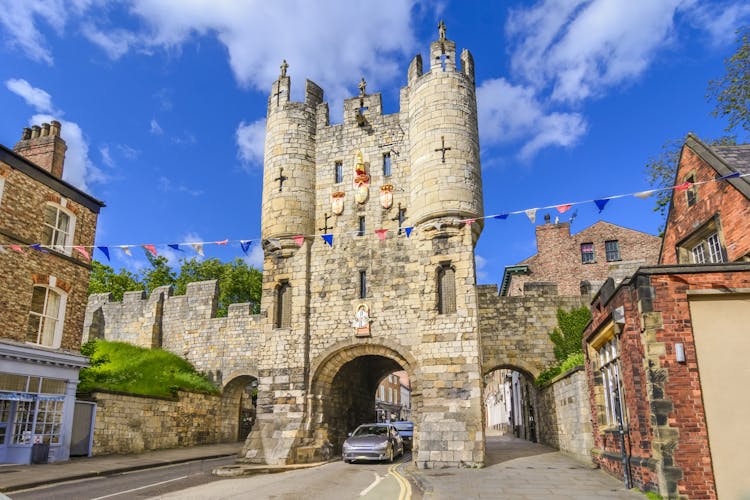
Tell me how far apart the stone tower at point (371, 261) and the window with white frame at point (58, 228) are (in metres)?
6.09

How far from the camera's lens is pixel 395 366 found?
22672 mm

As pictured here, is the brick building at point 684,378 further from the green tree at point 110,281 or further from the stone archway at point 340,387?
the green tree at point 110,281

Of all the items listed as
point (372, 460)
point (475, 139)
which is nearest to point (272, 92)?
point (475, 139)

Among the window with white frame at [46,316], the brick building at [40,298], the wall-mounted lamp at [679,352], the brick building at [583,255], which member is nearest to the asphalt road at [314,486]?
the wall-mounted lamp at [679,352]

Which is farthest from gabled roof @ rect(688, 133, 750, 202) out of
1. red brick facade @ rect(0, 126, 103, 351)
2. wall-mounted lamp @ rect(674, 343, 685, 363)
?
red brick facade @ rect(0, 126, 103, 351)

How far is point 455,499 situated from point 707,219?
32.7 ft

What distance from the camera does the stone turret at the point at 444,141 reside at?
18.0 metres

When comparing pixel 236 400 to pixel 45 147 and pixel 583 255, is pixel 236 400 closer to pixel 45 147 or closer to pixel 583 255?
pixel 45 147

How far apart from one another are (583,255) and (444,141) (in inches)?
703

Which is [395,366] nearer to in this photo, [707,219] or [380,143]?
[380,143]

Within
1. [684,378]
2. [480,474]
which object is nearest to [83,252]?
[480,474]

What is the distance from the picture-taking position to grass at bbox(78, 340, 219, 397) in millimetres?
20141

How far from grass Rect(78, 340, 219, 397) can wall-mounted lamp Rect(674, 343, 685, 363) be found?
16280 millimetres

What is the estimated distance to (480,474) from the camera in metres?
13.1
